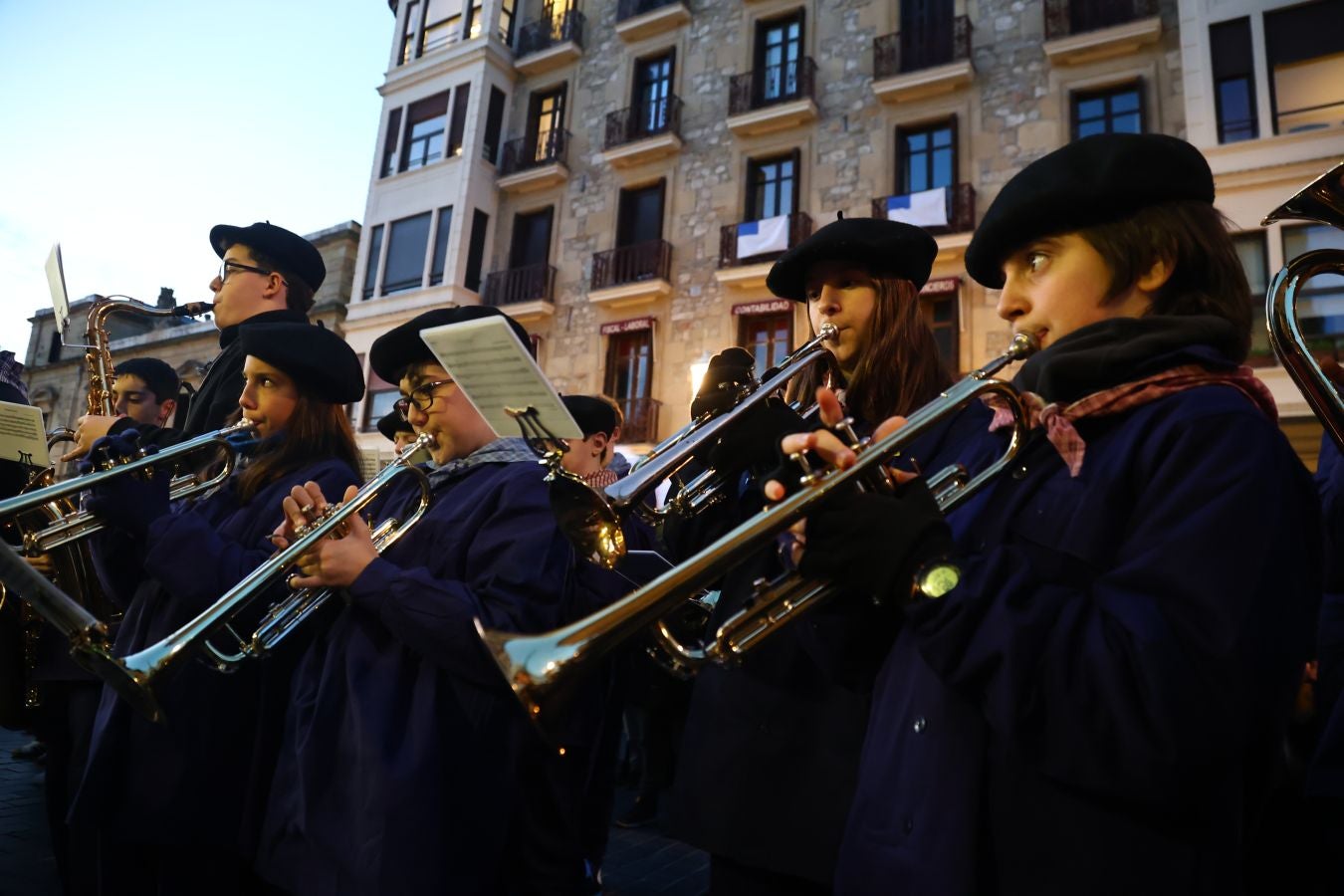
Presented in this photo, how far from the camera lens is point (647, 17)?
1858cm

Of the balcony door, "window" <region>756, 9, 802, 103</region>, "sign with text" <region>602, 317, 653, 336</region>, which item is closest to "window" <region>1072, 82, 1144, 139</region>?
the balcony door

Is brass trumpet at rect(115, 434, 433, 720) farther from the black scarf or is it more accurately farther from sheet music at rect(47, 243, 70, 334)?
sheet music at rect(47, 243, 70, 334)

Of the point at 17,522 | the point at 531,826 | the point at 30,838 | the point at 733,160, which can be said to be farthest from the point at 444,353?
the point at 733,160

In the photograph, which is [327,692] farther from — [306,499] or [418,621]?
[306,499]

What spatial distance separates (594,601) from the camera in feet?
9.25

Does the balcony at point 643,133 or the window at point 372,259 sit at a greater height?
the balcony at point 643,133

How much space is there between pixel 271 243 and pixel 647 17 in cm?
1681

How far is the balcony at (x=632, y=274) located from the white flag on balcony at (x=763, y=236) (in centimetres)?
174

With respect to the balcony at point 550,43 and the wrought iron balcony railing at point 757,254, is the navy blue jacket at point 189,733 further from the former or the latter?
the balcony at point 550,43

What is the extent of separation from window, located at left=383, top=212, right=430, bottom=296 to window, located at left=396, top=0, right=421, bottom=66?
16.4 feet

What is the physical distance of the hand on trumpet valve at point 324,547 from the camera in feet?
8.34

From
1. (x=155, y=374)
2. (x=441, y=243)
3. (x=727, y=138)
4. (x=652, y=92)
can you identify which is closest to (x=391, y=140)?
(x=441, y=243)

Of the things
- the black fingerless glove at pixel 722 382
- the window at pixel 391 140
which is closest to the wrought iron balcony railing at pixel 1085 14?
the black fingerless glove at pixel 722 382

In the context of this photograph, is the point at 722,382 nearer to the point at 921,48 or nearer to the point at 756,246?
the point at 756,246
